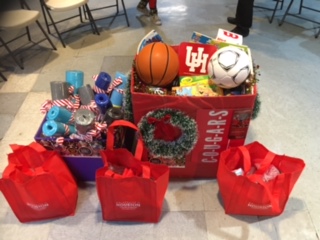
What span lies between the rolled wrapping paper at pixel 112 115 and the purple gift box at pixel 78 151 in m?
0.10

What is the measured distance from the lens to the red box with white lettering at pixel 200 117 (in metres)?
1.22

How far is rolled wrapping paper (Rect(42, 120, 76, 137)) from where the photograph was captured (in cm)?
133

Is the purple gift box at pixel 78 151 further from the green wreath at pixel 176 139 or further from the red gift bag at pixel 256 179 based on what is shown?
the red gift bag at pixel 256 179

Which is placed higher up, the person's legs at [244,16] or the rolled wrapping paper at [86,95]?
the rolled wrapping paper at [86,95]

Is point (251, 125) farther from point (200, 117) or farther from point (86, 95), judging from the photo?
point (86, 95)

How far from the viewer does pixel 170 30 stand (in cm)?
308

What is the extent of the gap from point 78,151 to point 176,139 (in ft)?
1.53

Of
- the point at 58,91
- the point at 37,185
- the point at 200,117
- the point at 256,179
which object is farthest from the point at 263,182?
the point at 58,91

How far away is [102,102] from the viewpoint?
1.48m

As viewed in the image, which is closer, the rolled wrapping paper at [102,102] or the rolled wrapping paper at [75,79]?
the rolled wrapping paper at [102,102]

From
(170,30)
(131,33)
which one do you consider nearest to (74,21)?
(131,33)

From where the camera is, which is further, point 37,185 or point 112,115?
point 112,115

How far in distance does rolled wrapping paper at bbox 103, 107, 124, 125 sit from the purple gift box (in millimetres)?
103

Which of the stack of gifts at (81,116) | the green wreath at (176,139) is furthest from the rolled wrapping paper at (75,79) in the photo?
the green wreath at (176,139)
